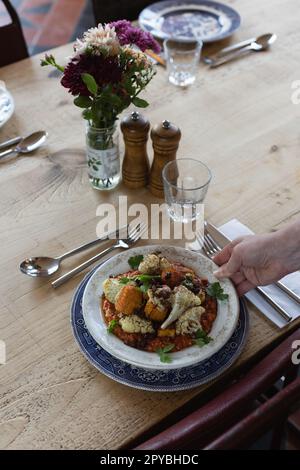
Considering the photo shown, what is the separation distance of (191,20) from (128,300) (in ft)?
3.90

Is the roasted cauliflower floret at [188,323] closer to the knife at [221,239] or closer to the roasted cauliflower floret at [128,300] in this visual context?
the roasted cauliflower floret at [128,300]

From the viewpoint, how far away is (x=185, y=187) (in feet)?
3.82

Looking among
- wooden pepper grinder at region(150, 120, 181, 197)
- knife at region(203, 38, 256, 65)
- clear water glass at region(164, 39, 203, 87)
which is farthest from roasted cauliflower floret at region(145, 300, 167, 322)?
knife at region(203, 38, 256, 65)

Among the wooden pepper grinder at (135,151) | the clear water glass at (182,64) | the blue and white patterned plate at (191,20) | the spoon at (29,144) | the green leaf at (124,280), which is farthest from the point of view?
the blue and white patterned plate at (191,20)

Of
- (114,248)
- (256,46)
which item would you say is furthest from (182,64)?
(114,248)

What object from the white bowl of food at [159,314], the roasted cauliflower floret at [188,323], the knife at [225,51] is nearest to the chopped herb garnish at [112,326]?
the white bowl of food at [159,314]

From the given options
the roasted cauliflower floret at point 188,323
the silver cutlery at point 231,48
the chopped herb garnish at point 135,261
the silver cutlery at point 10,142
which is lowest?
the roasted cauliflower floret at point 188,323

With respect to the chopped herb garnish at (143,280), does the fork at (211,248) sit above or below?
below

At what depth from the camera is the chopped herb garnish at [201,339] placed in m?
0.81

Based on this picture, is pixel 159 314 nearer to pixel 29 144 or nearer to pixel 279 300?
pixel 279 300

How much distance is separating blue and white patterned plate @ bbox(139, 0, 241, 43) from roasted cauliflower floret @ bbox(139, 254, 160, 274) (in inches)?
36.9

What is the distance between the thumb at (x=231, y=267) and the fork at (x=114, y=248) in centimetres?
20

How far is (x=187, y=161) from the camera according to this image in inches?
44.9
